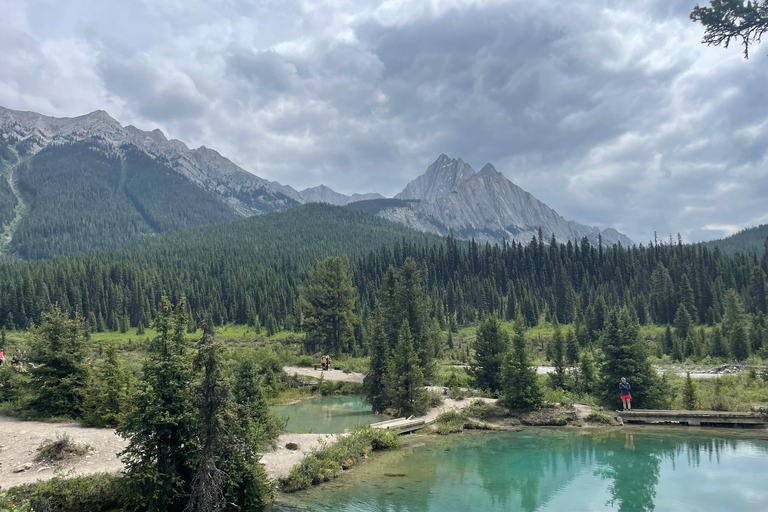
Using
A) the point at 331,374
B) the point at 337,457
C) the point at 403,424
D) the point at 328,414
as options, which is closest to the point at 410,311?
the point at 328,414

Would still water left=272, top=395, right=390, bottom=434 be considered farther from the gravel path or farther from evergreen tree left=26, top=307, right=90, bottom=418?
evergreen tree left=26, top=307, right=90, bottom=418

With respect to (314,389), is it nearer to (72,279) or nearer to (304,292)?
(304,292)

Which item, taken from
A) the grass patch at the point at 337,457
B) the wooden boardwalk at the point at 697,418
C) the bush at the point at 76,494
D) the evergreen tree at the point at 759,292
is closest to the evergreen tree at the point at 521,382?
the wooden boardwalk at the point at 697,418

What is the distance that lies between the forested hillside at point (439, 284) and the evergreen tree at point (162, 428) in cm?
8570

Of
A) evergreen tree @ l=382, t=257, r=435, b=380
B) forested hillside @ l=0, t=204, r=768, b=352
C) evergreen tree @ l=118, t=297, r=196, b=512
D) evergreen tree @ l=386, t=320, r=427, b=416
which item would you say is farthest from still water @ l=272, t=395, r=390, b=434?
forested hillside @ l=0, t=204, r=768, b=352

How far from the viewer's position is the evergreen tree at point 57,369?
26.3 metres

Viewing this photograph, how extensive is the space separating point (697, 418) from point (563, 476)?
13.4 m

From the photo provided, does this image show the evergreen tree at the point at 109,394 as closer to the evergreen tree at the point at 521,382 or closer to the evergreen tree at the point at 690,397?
the evergreen tree at the point at 521,382

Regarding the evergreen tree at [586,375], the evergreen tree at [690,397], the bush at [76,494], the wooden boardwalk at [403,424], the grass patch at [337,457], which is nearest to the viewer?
the bush at [76,494]

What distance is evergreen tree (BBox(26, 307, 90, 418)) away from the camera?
2630 cm

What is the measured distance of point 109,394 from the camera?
2562cm

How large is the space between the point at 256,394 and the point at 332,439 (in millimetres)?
5079

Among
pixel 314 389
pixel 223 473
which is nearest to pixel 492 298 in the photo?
pixel 314 389

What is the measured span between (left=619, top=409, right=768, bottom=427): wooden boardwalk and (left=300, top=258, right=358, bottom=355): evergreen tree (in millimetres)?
44398
